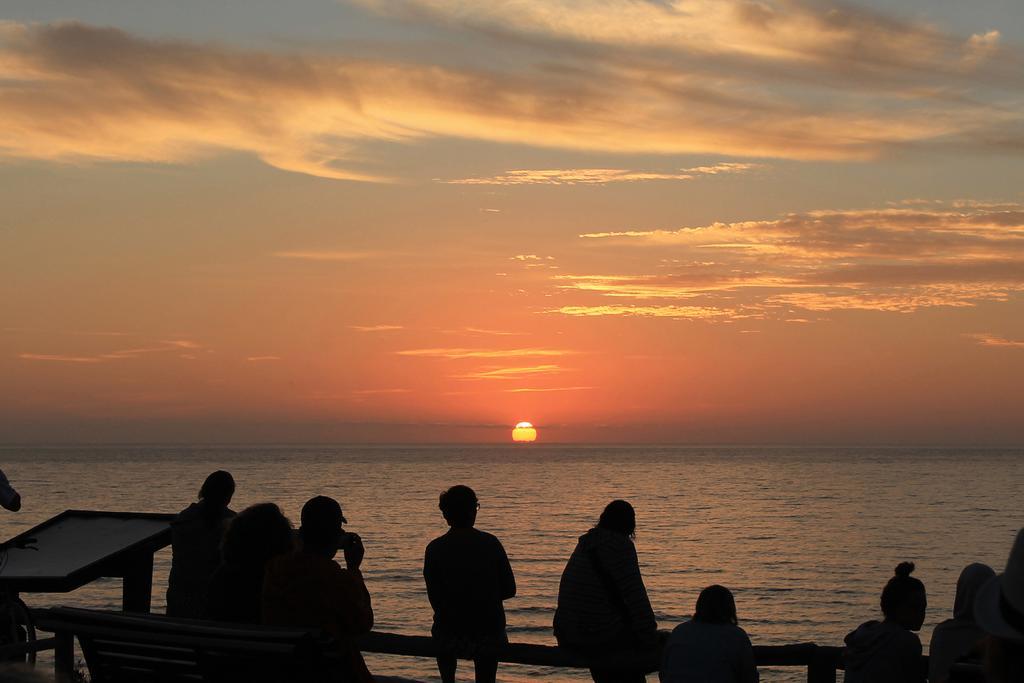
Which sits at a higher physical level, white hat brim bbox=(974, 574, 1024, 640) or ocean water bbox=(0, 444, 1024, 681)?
white hat brim bbox=(974, 574, 1024, 640)

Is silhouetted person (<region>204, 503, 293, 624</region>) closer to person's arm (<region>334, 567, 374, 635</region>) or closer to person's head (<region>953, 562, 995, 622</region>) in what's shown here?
person's arm (<region>334, 567, 374, 635</region>)

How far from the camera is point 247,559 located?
19.2 feet

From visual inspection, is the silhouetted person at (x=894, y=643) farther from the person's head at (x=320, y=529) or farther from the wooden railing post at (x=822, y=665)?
the person's head at (x=320, y=529)

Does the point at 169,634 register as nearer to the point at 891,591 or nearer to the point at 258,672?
the point at 258,672

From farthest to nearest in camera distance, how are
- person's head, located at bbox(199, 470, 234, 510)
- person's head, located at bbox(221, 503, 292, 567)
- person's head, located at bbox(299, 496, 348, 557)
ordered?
person's head, located at bbox(199, 470, 234, 510) < person's head, located at bbox(221, 503, 292, 567) < person's head, located at bbox(299, 496, 348, 557)

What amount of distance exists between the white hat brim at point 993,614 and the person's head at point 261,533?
150 inches

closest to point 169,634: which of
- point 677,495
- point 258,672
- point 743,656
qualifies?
point 258,672

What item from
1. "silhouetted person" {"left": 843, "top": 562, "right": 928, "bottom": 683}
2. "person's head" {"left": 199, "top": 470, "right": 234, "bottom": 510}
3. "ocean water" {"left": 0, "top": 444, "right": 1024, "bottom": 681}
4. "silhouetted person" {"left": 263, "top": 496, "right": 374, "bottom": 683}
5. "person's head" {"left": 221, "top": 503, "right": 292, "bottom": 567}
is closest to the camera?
"silhouetted person" {"left": 263, "top": 496, "right": 374, "bottom": 683}

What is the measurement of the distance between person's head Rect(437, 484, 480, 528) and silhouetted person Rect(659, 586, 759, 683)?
186cm

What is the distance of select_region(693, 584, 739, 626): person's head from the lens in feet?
23.0

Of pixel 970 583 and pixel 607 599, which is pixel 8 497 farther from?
pixel 970 583

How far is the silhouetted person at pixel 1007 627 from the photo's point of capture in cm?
229

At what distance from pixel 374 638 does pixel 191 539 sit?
4.51ft

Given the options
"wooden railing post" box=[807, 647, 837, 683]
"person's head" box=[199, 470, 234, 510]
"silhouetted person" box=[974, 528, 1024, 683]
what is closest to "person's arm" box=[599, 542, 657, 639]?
"wooden railing post" box=[807, 647, 837, 683]
